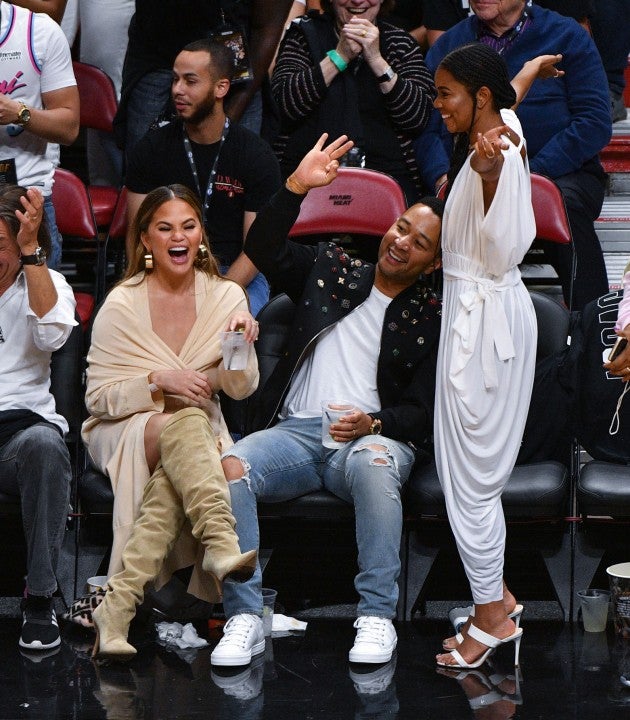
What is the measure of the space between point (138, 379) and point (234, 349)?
34cm

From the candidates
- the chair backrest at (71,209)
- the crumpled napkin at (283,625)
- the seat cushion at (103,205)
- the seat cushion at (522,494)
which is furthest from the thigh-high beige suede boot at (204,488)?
the seat cushion at (103,205)

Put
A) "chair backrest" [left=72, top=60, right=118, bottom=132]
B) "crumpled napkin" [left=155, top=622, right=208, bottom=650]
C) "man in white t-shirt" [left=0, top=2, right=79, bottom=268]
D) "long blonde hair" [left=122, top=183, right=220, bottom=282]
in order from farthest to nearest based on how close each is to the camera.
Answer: "chair backrest" [left=72, top=60, right=118, bottom=132], "man in white t-shirt" [left=0, top=2, right=79, bottom=268], "long blonde hair" [left=122, top=183, right=220, bottom=282], "crumpled napkin" [left=155, top=622, right=208, bottom=650]

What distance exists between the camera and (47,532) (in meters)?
4.00

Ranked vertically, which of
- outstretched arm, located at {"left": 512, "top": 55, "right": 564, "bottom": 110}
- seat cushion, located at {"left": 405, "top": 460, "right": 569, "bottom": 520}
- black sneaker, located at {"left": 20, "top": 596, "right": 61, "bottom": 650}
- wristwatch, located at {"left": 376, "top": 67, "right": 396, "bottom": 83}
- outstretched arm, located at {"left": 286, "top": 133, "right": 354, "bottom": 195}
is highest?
outstretched arm, located at {"left": 512, "top": 55, "right": 564, "bottom": 110}

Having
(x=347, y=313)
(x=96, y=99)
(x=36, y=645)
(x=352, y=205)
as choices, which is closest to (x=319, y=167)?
(x=347, y=313)

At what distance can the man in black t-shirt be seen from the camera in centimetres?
509

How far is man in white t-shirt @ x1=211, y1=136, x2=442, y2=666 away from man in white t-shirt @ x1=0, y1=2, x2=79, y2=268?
105cm

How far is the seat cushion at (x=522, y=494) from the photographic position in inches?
160

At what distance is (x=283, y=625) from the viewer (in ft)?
13.5

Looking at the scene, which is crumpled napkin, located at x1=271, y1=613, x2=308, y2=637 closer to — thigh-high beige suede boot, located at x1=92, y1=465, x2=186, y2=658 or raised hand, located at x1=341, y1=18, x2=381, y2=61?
thigh-high beige suede boot, located at x1=92, y1=465, x2=186, y2=658

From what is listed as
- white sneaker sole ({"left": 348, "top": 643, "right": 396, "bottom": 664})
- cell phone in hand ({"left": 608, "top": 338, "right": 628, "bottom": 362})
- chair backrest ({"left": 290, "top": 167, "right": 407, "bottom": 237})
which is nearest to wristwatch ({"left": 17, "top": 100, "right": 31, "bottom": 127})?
chair backrest ({"left": 290, "top": 167, "right": 407, "bottom": 237})

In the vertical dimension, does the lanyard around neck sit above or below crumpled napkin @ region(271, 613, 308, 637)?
above

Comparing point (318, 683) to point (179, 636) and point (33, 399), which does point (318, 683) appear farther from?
point (33, 399)

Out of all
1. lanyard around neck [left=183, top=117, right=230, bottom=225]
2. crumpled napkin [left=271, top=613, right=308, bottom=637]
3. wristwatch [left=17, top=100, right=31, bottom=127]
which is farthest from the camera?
lanyard around neck [left=183, top=117, right=230, bottom=225]
